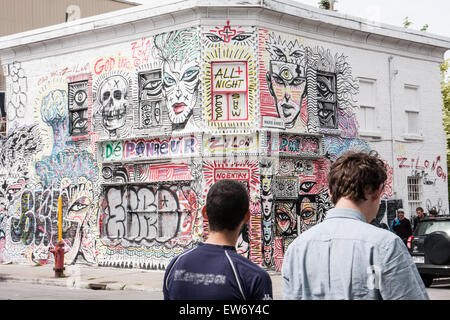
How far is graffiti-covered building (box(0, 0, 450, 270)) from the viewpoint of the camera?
18.8 meters

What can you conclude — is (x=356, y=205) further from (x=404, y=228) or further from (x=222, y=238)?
(x=404, y=228)

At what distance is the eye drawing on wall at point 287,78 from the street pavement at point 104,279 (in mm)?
4736

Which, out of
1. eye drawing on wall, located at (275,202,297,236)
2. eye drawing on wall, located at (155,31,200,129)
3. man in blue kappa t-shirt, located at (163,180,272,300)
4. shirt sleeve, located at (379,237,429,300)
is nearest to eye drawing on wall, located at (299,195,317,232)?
eye drawing on wall, located at (275,202,297,236)

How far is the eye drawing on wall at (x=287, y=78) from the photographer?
19.1 meters

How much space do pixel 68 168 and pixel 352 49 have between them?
33.0ft

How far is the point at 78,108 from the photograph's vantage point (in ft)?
70.5

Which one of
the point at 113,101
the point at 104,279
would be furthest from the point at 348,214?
the point at 113,101

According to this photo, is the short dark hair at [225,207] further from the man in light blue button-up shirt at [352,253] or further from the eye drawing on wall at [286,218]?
the eye drawing on wall at [286,218]

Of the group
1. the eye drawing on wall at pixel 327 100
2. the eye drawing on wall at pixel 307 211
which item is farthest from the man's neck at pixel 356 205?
the eye drawing on wall at pixel 327 100

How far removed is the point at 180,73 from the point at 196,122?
5.11 ft

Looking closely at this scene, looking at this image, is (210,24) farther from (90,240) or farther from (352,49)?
(90,240)

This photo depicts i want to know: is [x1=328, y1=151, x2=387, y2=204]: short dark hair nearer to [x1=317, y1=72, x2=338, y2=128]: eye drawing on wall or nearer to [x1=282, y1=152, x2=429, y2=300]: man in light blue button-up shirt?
[x1=282, y1=152, x2=429, y2=300]: man in light blue button-up shirt
